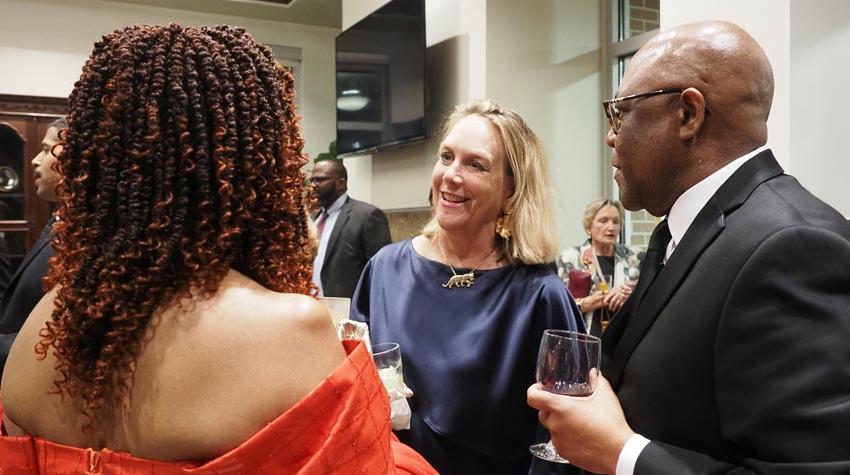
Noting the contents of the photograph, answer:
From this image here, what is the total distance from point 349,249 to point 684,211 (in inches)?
144

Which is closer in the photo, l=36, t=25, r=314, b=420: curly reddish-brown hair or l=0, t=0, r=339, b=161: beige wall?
l=36, t=25, r=314, b=420: curly reddish-brown hair

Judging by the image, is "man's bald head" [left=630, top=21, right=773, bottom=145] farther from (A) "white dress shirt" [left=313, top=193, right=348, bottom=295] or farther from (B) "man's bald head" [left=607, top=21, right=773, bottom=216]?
(A) "white dress shirt" [left=313, top=193, right=348, bottom=295]

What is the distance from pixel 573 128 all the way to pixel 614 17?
2.82 ft

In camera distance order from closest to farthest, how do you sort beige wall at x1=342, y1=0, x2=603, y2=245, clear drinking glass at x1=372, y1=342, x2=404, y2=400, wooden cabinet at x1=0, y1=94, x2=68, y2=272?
clear drinking glass at x1=372, y1=342, x2=404, y2=400
beige wall at x1=342, y1=0, x2=603, y2=245
wooden cabinet at x1=0, y1=94, x2=68, y2=272

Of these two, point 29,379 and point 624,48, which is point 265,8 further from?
point 29,379

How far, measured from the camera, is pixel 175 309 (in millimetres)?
989

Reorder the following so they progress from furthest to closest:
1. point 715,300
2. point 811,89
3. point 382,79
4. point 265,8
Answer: point 265,8
point 382,79
point 811,89
point 715,300

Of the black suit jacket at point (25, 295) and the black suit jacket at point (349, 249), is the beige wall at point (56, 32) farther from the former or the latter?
the black suit jacket at point (25, 295)

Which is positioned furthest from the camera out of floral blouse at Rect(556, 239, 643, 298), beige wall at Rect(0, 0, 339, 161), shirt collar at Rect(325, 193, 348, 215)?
beige wall at Rect(0, 0, 339, 161)

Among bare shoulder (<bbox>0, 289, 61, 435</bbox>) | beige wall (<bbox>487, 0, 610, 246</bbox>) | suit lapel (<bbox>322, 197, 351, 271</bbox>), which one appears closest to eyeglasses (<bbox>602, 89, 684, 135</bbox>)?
bare shoulder (<bbox>0, 289, 61, 435</bbox>)

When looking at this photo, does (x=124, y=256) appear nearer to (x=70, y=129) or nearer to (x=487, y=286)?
(x=70, y=129)

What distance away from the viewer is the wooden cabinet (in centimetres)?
633

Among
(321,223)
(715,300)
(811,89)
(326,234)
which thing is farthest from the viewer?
(321,223)

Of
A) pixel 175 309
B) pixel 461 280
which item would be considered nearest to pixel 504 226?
pixel 461 280
